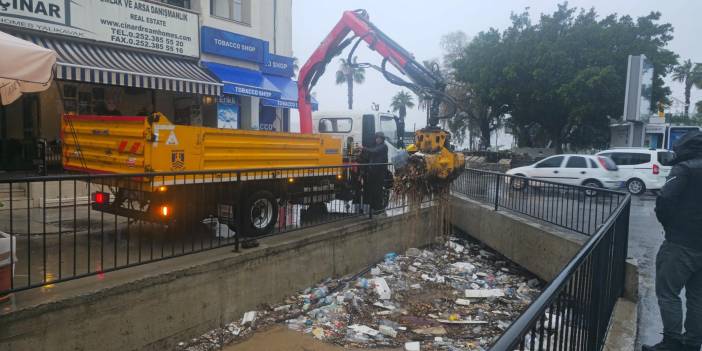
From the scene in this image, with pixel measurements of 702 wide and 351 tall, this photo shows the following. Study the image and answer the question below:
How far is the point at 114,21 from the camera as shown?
433 inches

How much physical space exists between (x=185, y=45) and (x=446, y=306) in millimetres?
9796

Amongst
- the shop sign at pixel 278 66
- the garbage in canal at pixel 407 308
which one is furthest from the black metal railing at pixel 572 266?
the shop sign at pixel 278 66

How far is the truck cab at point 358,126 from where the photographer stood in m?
14.8

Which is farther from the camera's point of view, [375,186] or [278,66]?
[278,66]

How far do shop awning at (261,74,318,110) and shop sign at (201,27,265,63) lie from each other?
802 millimetres

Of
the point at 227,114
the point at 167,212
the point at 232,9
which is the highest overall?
the point at 232,9

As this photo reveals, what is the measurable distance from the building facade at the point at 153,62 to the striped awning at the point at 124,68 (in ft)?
0.07

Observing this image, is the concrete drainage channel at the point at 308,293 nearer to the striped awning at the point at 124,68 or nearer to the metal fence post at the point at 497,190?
the metal fence post at the point at 497,190

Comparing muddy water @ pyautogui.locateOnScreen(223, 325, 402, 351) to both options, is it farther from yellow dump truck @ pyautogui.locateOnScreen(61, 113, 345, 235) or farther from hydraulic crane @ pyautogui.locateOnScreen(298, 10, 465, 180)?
hydraulic crane @ pyautogui.locateOnScreen(298, 10, 465, 180)

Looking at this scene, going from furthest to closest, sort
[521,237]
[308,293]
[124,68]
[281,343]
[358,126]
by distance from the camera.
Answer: [358,126], [124,68], [521,237], [308,293], [281,343]

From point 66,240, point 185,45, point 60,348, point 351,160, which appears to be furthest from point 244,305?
point 185,45

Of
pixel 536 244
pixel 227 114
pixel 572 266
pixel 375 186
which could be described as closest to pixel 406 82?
pixel 375 186

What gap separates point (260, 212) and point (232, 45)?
26.3 ft

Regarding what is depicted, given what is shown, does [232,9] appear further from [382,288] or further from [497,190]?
[382,288]
